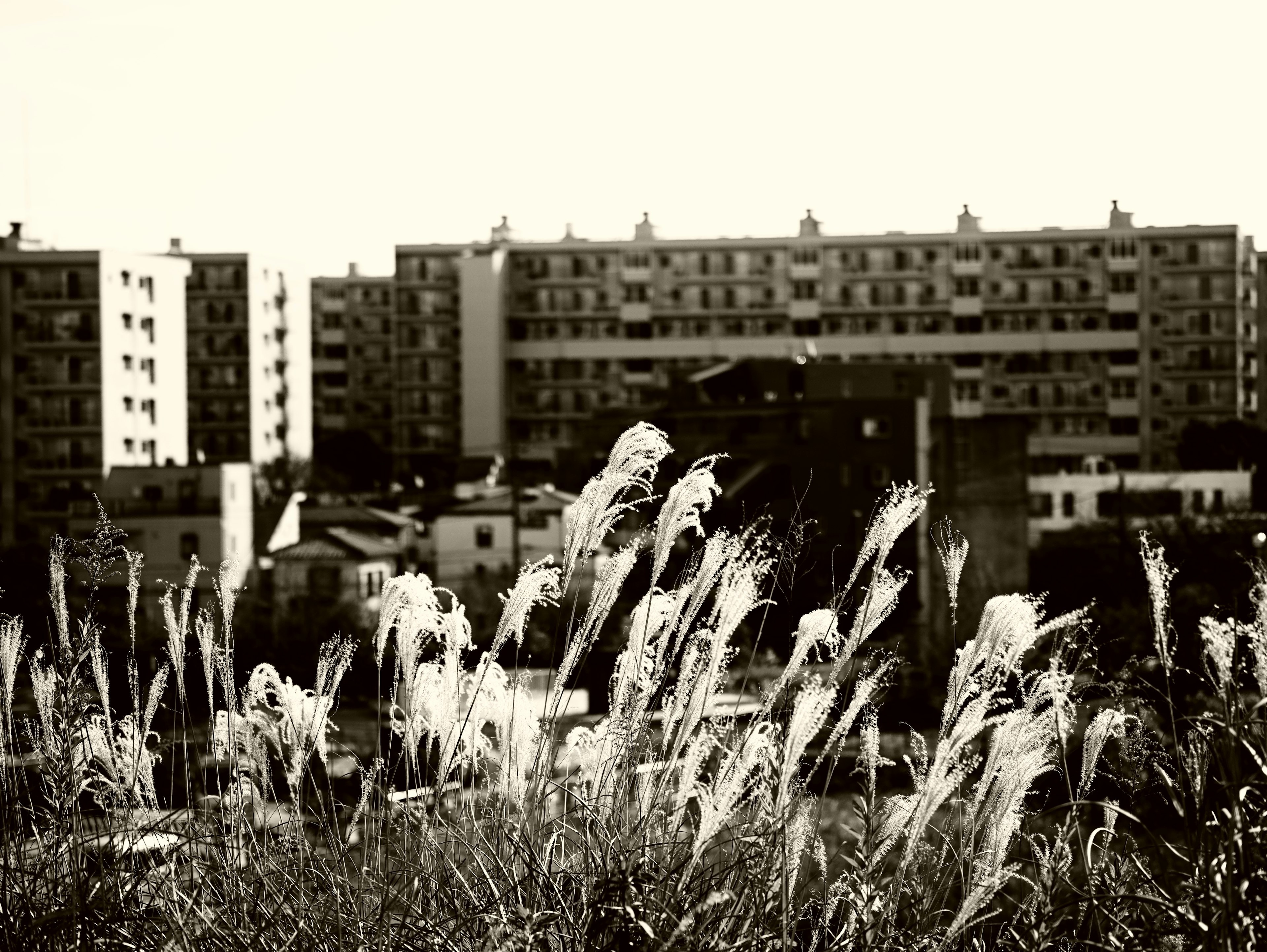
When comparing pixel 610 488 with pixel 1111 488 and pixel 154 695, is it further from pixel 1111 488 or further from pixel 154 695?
pixel 1111 488

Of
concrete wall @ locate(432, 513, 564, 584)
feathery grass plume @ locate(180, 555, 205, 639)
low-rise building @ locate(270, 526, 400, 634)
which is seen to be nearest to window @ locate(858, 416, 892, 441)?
concrete wall @ locate(432, 513, 564, 584)

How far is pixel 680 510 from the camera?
8.30 feet

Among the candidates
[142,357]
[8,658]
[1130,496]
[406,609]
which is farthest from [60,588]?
[142,357]

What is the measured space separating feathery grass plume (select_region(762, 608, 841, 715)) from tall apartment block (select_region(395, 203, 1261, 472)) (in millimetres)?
52048

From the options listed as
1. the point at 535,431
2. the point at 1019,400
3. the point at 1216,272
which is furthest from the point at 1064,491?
the point at 535,431

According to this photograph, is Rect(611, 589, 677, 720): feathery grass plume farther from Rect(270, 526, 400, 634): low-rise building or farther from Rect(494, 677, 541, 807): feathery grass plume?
Rect(270, 526, 400, 634): low-rise building

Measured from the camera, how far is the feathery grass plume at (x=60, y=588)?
2912 millimetres

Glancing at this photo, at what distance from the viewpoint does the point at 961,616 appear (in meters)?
26.0

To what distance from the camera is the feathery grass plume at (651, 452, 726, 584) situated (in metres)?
2.53

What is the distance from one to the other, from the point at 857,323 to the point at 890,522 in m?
54.6

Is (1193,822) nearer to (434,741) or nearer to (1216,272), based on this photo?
(434,741)

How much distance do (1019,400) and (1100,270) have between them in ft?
17.3

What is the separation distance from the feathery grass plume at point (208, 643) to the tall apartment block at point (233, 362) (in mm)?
51562

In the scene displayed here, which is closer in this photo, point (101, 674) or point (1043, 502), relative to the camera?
point (101, 674)
